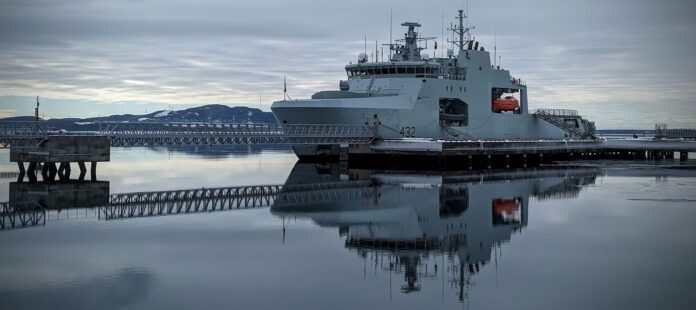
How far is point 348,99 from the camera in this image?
183ft

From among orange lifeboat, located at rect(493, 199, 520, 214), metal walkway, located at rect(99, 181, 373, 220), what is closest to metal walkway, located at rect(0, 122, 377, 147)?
metal walkway, located at rect(99, 181, 373, 220)

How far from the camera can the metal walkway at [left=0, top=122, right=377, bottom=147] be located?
40.6m

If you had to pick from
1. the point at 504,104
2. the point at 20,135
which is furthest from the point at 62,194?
the point at 504,104

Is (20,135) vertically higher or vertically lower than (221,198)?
higher

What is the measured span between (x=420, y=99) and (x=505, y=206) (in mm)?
26946

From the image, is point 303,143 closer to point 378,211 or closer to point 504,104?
point 504,104

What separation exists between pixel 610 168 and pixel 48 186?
1563 inches

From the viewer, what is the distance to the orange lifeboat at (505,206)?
3095 cm

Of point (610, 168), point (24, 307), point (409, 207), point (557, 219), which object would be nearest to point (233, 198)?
point (409, 207)

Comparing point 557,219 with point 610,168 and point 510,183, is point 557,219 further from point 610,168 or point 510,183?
point 610,168

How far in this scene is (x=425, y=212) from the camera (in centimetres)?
3003

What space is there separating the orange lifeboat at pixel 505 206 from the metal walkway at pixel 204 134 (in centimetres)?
1903

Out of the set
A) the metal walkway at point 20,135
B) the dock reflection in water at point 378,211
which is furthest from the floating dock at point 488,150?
the metal walkway at point 20,135

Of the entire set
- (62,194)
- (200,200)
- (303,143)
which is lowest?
(200,200)
